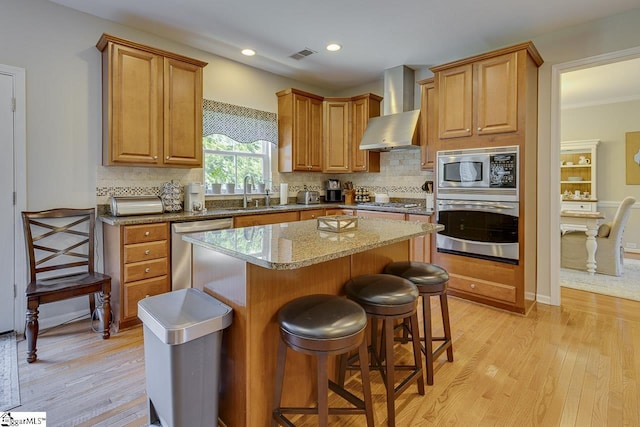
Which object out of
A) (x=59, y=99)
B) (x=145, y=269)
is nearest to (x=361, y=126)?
(x=145, y=269)

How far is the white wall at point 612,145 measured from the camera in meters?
6.09

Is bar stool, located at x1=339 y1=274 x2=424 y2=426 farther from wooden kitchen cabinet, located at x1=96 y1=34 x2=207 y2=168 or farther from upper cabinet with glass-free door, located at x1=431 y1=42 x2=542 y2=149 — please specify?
wooden kitchen cabinet, located at x1=96 y1=34 x2=207 y2=168

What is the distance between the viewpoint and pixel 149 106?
3.15 m

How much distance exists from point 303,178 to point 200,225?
7.10 feet

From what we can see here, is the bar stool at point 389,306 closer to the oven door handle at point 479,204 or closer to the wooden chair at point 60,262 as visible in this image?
the oven door handle at point 479,204

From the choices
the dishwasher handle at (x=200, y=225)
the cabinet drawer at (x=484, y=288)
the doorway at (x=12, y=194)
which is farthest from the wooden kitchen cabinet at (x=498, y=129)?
the doorway at (x=12, y=194)

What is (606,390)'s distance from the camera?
1.99m

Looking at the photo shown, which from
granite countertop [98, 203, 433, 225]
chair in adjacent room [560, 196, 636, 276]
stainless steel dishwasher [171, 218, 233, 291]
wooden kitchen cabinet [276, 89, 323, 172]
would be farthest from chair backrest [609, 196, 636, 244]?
stainless steel dishwasher [171, 218, 233, 291]

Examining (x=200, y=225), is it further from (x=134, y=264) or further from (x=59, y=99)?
(x=59, y=99)

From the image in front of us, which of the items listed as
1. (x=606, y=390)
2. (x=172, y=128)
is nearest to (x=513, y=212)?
(x=606, y=390)

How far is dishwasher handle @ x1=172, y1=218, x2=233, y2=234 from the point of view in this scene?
3.08m

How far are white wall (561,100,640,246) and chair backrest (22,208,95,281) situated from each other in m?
8.16

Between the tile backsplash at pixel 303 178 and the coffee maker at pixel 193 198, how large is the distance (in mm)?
248

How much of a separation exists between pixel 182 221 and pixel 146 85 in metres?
1.29
